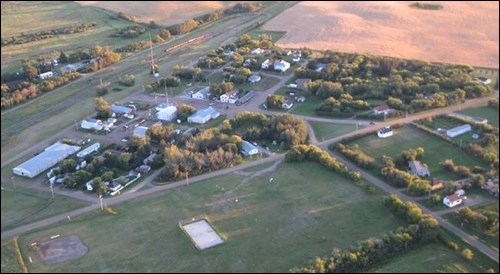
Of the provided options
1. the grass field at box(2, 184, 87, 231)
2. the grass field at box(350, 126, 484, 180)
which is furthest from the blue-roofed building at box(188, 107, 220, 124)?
the grass field at box(2, 184, 87, 231)

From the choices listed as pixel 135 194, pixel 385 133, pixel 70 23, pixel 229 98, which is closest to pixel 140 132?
pixel 135 194

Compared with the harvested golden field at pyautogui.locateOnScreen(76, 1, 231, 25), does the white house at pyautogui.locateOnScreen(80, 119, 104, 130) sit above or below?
below

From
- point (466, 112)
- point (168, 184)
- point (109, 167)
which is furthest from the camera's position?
point (466, 112)

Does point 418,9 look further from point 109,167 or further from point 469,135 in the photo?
point 109,167

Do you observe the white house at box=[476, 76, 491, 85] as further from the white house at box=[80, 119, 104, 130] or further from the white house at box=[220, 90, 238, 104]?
the white house at box=[80, 119, 104, 130]

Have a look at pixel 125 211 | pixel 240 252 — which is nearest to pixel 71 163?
pixel 125 211
